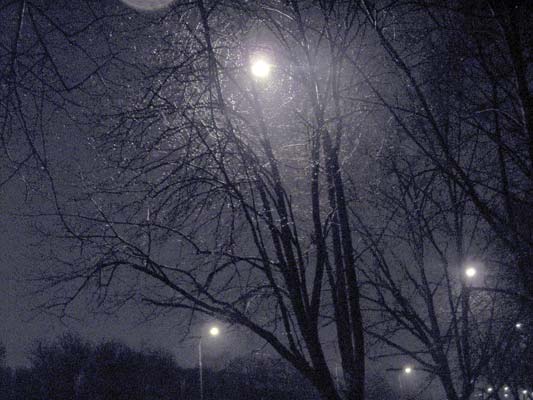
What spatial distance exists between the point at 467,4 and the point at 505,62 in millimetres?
946

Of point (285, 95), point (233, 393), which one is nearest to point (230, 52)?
point (285, 95)

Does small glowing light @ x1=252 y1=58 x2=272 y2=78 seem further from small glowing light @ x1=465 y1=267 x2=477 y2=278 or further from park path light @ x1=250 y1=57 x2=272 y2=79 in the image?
small glowing light @ x1=465 y1=267 x2=477 y2=278

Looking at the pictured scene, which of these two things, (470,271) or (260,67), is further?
(470,271)

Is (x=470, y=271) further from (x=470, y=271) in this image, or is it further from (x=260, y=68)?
(x=260, y=68)

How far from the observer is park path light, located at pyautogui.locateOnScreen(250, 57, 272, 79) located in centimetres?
537

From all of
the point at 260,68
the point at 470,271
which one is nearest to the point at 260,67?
the point at 260,68

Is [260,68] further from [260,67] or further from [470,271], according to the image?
[470,271]

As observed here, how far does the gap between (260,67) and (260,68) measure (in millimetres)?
15

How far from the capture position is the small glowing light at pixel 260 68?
5.37 meters

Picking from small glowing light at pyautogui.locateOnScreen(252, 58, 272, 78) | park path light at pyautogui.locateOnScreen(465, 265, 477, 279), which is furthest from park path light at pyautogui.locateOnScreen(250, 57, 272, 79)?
park path light at pyautogui.locateOnScreen(465, 265, 477, 279)

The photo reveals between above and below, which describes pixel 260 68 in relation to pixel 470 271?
above

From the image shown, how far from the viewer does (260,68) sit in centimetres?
541

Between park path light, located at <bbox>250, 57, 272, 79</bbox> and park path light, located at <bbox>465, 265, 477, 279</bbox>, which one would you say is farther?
park path light, located at <bbox>465, 265, 477, 279</bbox>

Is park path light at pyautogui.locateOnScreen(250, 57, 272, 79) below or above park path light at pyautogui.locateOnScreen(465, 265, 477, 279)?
above
